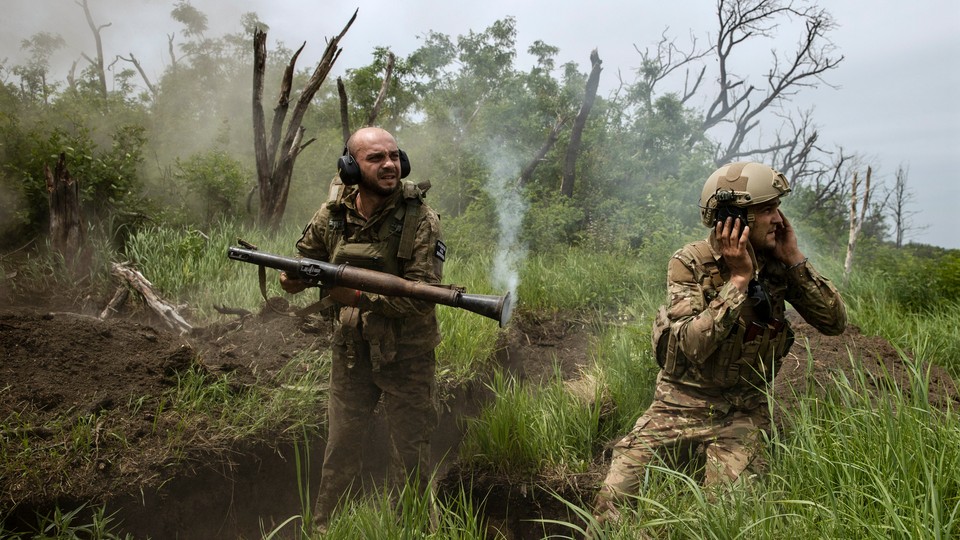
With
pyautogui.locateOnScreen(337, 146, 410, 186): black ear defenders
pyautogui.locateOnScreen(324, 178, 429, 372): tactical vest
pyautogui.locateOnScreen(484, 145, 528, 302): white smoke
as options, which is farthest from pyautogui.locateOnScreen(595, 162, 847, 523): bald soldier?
pyautogui.locateOnScreen(484, 145, 528, 302): white smoke

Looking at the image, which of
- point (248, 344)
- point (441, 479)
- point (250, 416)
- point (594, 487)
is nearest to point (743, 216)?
point (594, 487)

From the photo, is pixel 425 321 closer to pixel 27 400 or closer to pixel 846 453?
pixel 846 453

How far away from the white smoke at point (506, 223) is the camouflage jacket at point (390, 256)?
3134 millimetres

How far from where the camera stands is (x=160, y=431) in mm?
3621

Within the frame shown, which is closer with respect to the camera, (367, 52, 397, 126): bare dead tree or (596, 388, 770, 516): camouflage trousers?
(596, 388, 770, 516): camouflage trousers

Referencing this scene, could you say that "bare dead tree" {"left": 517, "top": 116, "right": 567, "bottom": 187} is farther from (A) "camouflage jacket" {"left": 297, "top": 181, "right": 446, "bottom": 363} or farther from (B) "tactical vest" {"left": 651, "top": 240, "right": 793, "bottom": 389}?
(B) "tactical vest" {"left": 651, "top": 240, "right": 793, "bottom": 389}

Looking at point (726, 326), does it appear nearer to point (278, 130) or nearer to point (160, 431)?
point (160, 431)

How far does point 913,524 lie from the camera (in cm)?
162

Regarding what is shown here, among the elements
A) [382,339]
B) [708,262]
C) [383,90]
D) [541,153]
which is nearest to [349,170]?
[382,339]

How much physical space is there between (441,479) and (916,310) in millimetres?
4855

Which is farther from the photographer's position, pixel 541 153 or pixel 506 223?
pixel 541 153

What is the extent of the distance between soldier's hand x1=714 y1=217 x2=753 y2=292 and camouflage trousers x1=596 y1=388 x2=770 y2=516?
614mm

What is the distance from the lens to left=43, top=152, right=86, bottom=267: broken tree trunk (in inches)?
233

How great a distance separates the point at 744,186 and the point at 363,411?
2.25 metres
